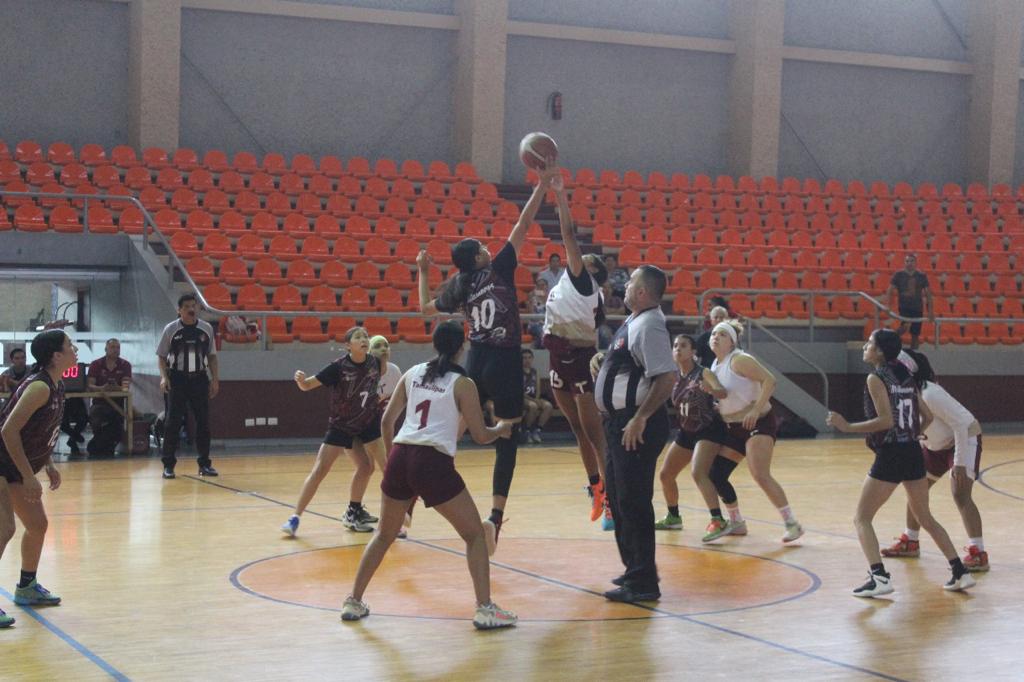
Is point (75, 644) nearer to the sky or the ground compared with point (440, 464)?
nearer to the ground

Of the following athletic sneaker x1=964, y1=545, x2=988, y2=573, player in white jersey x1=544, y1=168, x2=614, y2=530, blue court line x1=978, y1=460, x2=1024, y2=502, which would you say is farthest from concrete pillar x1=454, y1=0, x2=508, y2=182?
athletic sneaker x1=964, y1=545, x2=988, y2=573

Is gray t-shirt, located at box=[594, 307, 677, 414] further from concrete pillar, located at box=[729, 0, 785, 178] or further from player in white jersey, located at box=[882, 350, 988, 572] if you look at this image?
concrete pillar, located at box=[729, 0, 785, 178]

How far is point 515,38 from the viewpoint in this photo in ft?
89.3

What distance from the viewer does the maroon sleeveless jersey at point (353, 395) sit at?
33.2 ft

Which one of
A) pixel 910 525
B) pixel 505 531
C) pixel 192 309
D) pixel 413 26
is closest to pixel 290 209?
pixel 413 26

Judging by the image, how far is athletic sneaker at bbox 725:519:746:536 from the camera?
10118mm

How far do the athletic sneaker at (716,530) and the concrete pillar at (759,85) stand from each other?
61.9 feet

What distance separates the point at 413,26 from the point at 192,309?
1341cm

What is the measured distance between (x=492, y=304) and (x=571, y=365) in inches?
44.8

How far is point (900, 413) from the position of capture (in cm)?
790

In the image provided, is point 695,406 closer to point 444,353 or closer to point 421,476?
point 444,353

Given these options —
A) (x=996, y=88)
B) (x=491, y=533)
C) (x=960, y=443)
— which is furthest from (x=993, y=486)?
(x=996, y=88)

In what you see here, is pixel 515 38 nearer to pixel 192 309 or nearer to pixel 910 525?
pixel 192 309

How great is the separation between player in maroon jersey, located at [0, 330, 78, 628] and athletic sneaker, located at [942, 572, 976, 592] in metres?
5.32
